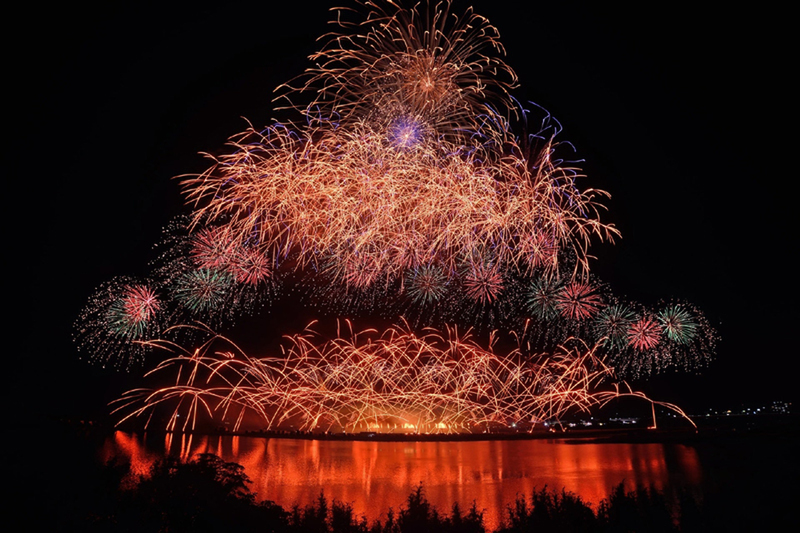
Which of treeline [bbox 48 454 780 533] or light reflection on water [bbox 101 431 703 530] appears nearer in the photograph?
treeline [bbox 48 454 780 533]

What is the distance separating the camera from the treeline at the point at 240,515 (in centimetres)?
903

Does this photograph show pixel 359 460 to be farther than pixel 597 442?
No

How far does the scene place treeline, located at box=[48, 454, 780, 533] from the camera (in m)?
9.03

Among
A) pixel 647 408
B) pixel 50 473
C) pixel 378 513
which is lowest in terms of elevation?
pixel 378 513

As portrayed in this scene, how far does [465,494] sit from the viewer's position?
49.6ft

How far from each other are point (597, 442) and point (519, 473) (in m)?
22.9

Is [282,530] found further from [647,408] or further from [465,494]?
[647,408]

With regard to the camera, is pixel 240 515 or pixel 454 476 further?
pixel 454 476

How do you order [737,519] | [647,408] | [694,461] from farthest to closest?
1. [647,408]
2. [694,461]
3. [737,519]

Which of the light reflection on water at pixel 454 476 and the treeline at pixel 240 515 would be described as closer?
the treeline at pixel 240 515

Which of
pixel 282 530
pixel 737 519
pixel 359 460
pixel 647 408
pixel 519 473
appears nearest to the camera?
pixel 282 530

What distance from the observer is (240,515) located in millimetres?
9336

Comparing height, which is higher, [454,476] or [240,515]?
[454,476]

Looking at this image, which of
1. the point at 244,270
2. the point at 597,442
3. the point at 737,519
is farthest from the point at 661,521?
the point at 597,442
